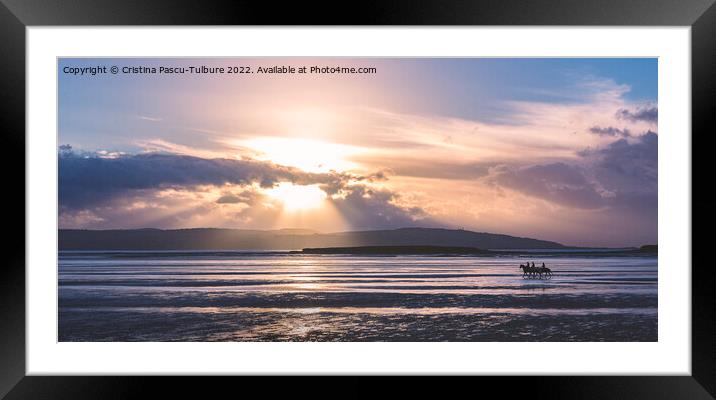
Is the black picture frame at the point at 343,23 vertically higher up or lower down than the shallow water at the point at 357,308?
higher up

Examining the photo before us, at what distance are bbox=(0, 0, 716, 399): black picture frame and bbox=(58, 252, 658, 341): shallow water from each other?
3324mm

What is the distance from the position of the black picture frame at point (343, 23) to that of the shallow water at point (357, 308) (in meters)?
3.32

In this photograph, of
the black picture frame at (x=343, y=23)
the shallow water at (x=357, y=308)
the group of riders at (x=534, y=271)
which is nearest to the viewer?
the black picture frame at (x=343, y=23)

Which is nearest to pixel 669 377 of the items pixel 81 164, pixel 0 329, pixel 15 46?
pixel 0 329


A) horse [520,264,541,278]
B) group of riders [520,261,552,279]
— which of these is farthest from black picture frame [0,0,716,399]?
horse [520,264,541,278]

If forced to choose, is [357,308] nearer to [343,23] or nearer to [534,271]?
[343,23]

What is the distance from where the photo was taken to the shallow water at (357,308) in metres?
8.00

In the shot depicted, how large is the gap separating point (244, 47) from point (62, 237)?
39.3 m

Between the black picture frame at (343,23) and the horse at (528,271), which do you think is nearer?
the black picture frame at (343,23)

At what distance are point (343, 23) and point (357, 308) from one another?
633cm

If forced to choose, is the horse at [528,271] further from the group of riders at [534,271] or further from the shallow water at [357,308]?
the shallow water at [357,308]

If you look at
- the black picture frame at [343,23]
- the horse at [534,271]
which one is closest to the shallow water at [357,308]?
the horse at [534,271]

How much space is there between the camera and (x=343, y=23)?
409 centimetres

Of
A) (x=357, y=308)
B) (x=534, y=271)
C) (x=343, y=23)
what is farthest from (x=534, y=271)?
(x=343, y=23)
